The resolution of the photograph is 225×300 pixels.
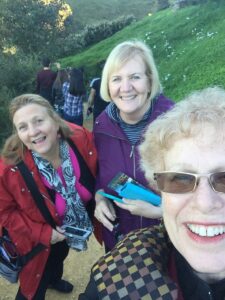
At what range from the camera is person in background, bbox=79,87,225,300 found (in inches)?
61.9

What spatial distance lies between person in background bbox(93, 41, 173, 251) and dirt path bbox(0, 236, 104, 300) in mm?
1508

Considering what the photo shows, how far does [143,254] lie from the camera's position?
1718 mm

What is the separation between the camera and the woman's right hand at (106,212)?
108 inches

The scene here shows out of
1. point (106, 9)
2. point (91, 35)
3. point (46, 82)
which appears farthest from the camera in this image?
point (106, 9)

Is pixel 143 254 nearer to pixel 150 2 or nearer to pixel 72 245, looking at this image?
pixel 72 245

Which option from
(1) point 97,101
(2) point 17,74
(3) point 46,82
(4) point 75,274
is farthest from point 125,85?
(2) point 17,74

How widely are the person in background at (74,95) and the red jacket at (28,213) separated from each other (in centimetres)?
459

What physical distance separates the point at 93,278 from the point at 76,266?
2.84m

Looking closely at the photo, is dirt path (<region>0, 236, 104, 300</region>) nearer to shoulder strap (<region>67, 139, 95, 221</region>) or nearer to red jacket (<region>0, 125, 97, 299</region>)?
red jacket (<region>0, 125, 97, 299</region>)

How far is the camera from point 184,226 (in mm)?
1650

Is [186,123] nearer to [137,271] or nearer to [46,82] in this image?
[137,271]

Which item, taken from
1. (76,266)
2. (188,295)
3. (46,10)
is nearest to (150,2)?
(46,10)

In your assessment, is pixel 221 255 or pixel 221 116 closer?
pixel 221 255

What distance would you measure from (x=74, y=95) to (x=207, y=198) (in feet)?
20.9
